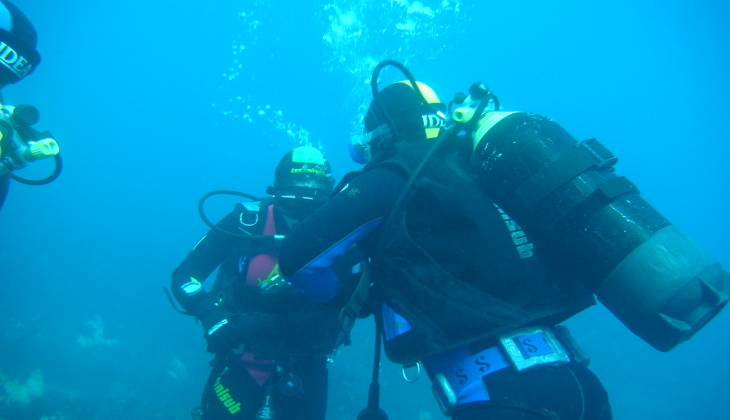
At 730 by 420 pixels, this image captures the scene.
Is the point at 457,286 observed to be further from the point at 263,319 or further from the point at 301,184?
the point at 301,184

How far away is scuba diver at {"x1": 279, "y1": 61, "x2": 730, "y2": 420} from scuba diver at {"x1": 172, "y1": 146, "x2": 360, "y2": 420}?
134 centimetres

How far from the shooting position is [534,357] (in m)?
1.59

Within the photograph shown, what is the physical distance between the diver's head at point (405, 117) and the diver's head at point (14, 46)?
7.91ft

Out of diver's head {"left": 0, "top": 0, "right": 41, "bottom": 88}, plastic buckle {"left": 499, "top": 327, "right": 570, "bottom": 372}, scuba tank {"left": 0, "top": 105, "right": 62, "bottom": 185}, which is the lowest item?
plastic buckle {"left": 499, "top": 327, "right": 570, "bottom": 372}

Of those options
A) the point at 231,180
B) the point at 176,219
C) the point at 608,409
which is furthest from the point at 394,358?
the point at 231,180

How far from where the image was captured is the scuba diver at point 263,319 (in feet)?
10.3

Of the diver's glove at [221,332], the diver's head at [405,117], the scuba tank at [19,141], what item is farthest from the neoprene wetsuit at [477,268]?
the scuba tank at [19,141]

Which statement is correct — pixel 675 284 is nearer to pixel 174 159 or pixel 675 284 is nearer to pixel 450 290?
pixel 450 290

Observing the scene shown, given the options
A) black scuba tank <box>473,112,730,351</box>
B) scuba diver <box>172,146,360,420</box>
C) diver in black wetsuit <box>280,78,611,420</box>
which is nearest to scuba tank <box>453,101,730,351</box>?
black scuba tank <box>473,112,730,351</box>

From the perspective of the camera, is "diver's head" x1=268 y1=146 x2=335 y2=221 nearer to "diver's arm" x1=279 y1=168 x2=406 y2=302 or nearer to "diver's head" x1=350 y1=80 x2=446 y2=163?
"diver's head" x1=350 y1=80 x2=446 y2=163

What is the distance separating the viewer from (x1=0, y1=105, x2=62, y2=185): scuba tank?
2.25 m

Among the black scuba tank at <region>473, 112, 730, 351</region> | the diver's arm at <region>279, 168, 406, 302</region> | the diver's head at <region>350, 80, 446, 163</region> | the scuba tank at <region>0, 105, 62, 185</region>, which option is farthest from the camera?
the scuba tank at <region>0, 105, 62, 185</region>

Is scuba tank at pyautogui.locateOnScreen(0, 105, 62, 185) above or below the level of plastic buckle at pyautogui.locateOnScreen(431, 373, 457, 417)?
above

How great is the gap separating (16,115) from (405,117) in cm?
253
